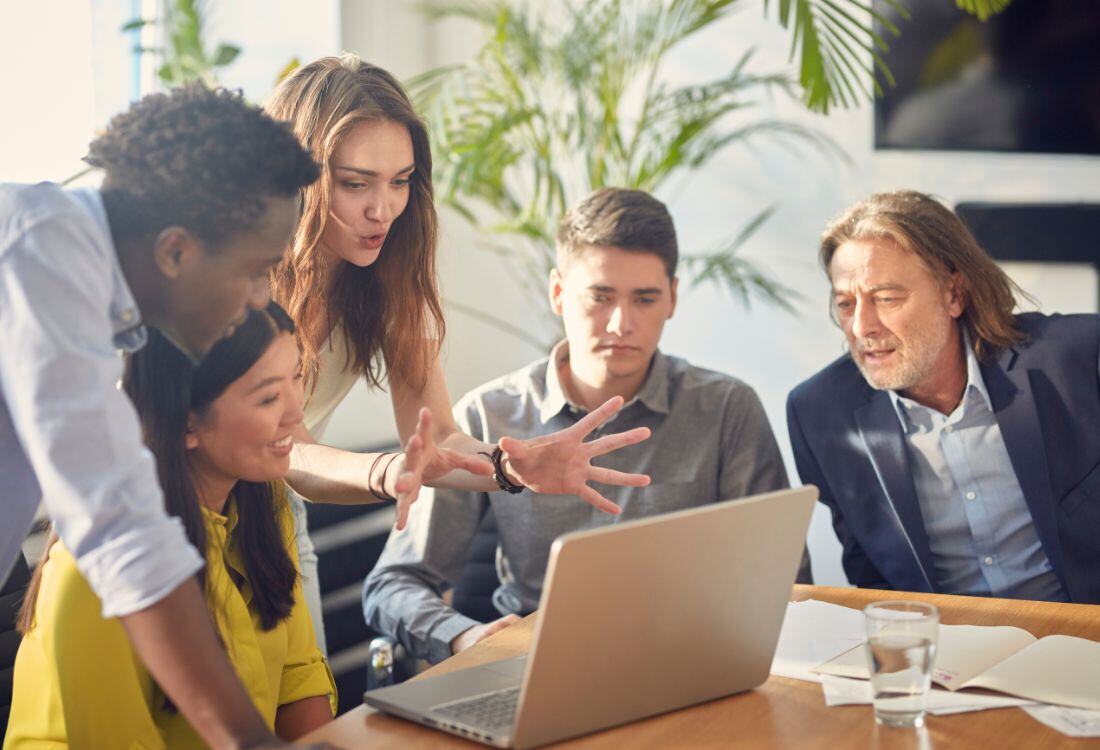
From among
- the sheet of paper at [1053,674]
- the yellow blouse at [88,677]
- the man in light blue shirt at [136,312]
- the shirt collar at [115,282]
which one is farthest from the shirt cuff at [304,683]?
the sheet of paper at [1053,674]

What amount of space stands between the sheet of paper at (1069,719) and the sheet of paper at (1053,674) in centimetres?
1

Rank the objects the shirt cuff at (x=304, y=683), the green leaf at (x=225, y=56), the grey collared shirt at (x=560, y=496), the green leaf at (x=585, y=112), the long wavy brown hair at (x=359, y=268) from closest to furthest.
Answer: the shirt cuff at (x=304, y=683) < the long wavy brown hair at (x=359, y=268) < the grey collared shirt at (x=560, y=496) < the green leaf at (x=225, y=56) < the green leaf at (x=585, y=112)

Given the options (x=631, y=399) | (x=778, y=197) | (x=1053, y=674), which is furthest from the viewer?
(x=778, y=197)

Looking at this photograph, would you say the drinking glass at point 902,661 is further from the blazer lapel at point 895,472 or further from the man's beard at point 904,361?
the man's beard at point 904,361

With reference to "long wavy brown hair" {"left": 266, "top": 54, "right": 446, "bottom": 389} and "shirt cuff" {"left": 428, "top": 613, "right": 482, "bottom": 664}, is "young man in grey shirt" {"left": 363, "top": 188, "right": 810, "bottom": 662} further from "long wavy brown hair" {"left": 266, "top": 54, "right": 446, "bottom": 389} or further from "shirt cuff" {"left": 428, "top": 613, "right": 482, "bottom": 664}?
"long wavy brown hair" {"left": 266, "top": 54, "right": 446, "bottom": 389}

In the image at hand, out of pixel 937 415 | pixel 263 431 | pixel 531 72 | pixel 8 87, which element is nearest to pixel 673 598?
pixel 263 431

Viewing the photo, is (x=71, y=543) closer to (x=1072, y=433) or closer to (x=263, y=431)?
(x=263, y=431)

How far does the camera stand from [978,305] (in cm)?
221

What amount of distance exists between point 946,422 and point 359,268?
1049mm

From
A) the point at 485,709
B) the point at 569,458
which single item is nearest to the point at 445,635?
the point at 569,458

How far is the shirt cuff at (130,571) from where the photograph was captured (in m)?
0.95

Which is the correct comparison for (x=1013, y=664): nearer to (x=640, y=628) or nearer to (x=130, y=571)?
(x=640, y=628)

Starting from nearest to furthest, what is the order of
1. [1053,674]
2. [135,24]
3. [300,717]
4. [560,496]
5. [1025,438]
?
[1053,674] < [300,717] < [1025,438] < [560,496] < [135,24]

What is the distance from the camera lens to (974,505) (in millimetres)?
2070
